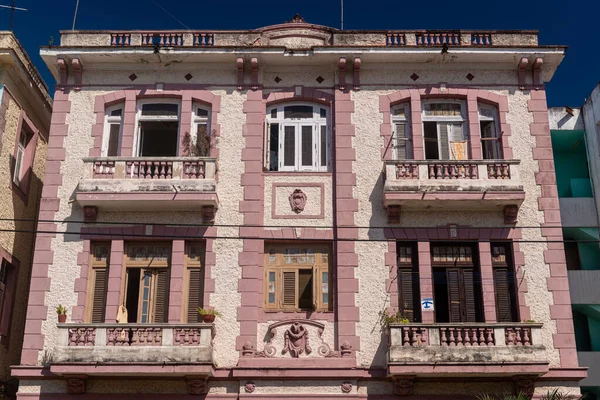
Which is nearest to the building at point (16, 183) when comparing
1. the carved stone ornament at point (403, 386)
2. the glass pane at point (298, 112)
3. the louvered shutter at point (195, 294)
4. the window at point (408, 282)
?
the louvered shutter at point (195, 294)

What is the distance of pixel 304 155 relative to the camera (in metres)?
23.1

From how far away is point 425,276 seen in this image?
2130cm

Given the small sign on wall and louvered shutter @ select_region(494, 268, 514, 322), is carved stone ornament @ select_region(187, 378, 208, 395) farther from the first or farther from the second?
louvered shutter @ select_region(494, 268, 514, 322)

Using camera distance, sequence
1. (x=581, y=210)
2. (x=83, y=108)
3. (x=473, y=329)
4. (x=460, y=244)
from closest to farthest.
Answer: (x=473, y=329), (x=460, y=244), (x=83, y=108), (x=581, y=210)

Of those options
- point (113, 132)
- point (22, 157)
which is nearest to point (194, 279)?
point (113, 132)

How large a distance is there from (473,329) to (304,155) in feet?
22.5

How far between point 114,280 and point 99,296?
25.8 inches

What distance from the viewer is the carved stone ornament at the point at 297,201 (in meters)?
22.0

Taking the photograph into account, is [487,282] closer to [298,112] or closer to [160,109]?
[298,112]

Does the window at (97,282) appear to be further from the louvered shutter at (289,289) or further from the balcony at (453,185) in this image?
the balcony at (453,185)

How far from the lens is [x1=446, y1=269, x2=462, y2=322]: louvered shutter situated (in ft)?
69.3

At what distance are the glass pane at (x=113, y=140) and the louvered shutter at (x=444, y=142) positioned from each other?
9305mm

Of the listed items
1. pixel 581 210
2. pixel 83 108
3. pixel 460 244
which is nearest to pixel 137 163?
pixel 83 108

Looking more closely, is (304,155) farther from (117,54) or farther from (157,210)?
(117,54)
